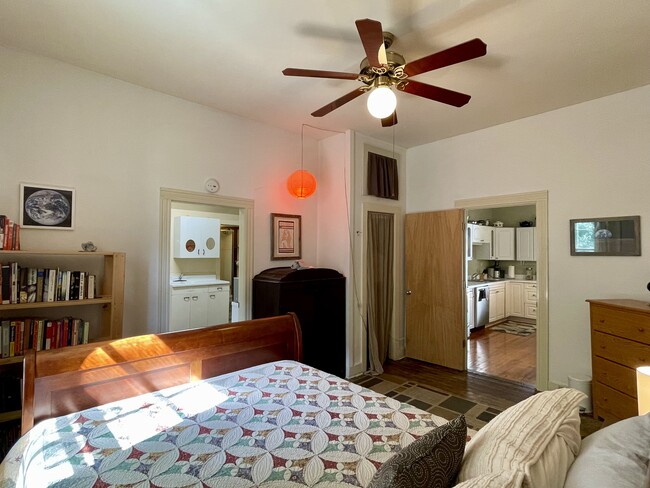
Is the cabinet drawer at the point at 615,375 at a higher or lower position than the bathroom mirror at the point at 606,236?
lower

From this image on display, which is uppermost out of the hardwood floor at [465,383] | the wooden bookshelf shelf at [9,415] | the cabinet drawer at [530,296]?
the cabinet drawer at [530,296]

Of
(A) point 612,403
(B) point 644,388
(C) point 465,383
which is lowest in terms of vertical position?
(C) point 465,383

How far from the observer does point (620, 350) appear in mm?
2654

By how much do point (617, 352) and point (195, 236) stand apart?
5493 mm

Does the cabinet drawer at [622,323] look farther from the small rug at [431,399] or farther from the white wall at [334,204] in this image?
the white wall at [334,204]

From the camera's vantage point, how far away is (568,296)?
3314mm

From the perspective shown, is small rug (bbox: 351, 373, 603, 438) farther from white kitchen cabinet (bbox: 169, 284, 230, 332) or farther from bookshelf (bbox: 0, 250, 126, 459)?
bookshelf (bbox: 0, 250, 126, 459)

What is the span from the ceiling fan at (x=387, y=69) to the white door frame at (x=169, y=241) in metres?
1.69

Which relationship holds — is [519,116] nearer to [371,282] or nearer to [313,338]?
[371,282]

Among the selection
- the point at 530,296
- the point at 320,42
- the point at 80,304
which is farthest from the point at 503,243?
the point at 80,304

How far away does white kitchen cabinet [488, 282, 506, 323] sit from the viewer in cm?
636

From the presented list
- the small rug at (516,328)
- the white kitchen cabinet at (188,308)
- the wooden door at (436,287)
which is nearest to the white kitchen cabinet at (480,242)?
the small rug at (516,328)

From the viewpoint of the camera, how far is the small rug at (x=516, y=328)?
234 inches

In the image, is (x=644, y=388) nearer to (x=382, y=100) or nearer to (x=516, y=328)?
(x=382, y=100)
